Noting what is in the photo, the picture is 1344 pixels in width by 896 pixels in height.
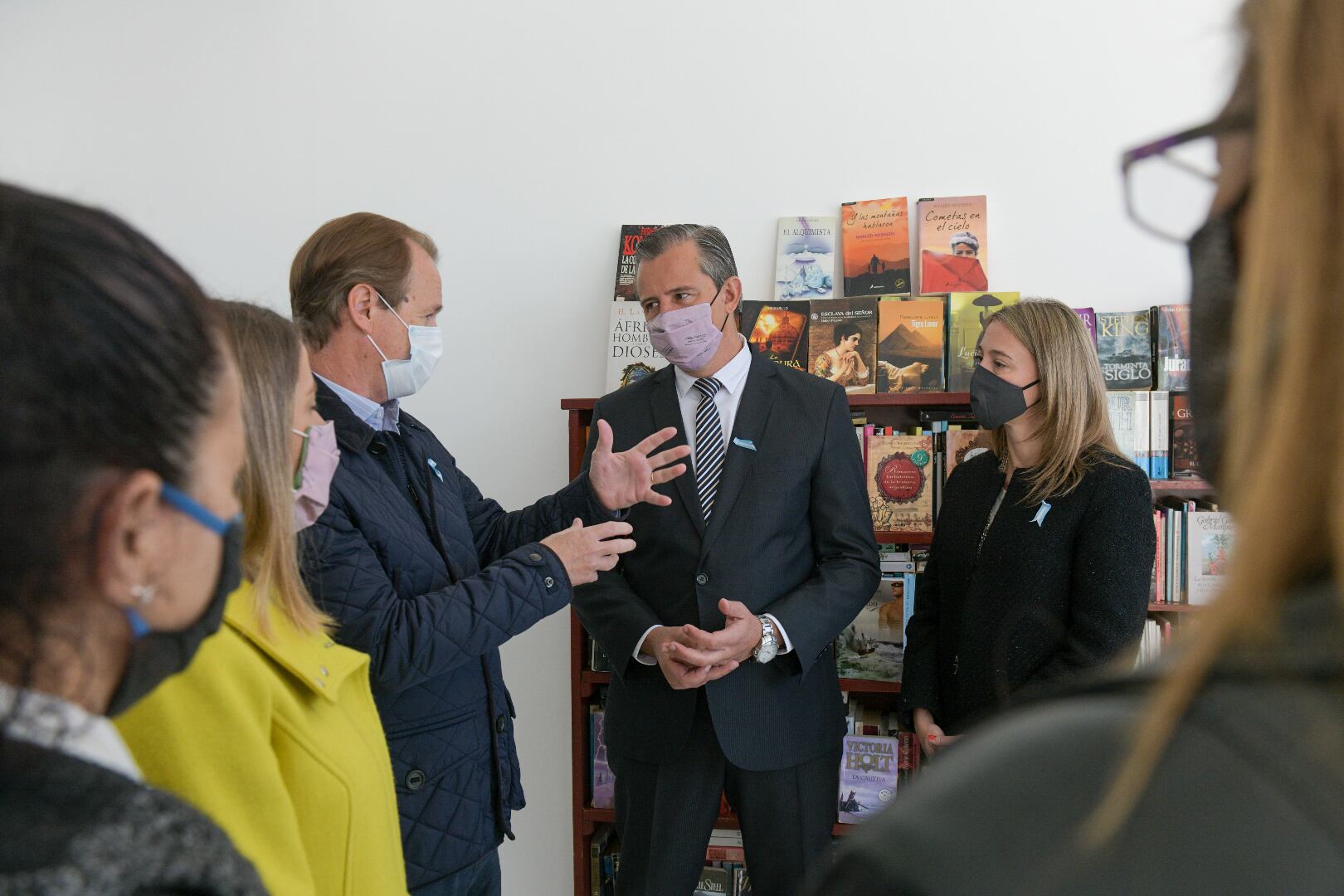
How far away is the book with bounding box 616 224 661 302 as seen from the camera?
3.35 m

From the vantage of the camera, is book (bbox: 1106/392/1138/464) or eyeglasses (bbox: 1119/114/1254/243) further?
book (bbox: 1106/392/1138/464)

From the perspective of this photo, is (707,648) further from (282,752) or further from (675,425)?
(282,752)

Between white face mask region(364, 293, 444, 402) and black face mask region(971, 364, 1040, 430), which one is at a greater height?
white face mask region(364, 293, 444, 402)

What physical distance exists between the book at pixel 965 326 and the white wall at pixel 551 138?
0.15 metres

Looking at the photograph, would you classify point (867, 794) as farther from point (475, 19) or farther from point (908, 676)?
point (475, 19)

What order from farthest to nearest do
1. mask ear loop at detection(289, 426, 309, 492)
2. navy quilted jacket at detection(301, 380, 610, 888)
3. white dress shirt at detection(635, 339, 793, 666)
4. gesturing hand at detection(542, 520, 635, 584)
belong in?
white dress shirt at detection(635, 339, 793, 666)
gesturing hand at detection(542, 520, 635, 584)
navy quilted jacket at detection(301, 380, 610, 888)
mask ear loop at detection(289, 426, 309, 492)

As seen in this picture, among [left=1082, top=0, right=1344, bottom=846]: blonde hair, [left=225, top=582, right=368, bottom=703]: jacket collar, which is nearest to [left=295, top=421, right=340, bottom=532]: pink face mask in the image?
[left=225, top=582, right=368, bottom=703]: jacket collar

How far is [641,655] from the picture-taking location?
2348 millimetres

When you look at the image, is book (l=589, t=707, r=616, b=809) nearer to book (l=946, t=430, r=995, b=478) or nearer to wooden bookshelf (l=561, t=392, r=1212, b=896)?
wooden bookshelf (l=561, t=392, r=1212, b=896)

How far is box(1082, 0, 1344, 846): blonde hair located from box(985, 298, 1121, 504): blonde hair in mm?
1888

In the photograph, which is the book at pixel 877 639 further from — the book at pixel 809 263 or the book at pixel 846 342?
the book at pixel 809 263

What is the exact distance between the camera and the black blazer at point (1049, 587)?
84.9 inches

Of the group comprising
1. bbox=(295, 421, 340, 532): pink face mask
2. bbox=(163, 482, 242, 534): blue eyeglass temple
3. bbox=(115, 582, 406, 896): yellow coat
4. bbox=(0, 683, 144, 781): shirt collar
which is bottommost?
bbox=(115, 582, 406, 896): yellow coat

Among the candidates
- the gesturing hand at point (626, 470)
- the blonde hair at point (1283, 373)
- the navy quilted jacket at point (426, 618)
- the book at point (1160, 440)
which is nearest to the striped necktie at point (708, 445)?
the gesturing hand at point (626, 470)
